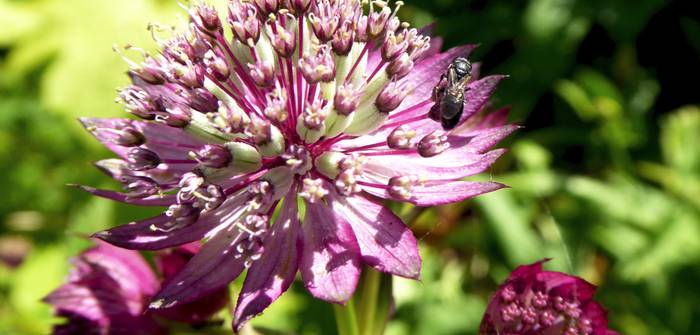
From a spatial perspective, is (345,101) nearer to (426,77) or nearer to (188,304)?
(426,77)

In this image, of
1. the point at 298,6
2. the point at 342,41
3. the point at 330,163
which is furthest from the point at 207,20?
the point at 330,163

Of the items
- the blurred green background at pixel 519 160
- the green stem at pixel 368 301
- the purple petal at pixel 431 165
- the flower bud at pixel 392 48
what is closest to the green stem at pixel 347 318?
the green stem at pixel 368 301

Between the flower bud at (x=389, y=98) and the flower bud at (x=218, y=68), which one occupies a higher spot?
the flower bud at (x=218, y=68)

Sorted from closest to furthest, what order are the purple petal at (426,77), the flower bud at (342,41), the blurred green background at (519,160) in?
the flower bud at (342,41)
the purple petal at (426,77)
the blurred green background at (519,160)

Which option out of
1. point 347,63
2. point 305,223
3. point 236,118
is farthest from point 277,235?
point 347,63

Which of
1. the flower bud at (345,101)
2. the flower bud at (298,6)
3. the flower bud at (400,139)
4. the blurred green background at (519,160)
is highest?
the flower bud at (298,6)

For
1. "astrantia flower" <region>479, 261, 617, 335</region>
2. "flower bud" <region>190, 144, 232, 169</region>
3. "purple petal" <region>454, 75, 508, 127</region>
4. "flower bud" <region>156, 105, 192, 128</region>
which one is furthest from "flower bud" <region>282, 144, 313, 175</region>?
"astrantia flower" <region>479, 261, 617, 335</region>

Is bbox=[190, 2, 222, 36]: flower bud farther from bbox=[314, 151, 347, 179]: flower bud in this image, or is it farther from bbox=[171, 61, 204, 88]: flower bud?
bbox=[314, 151, 347, 179]: flower bud

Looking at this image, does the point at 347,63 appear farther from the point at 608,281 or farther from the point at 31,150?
the point at 31,150

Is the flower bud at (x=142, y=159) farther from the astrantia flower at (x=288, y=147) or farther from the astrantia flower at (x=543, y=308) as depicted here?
the astrantia flower at (x=543, y=308)
